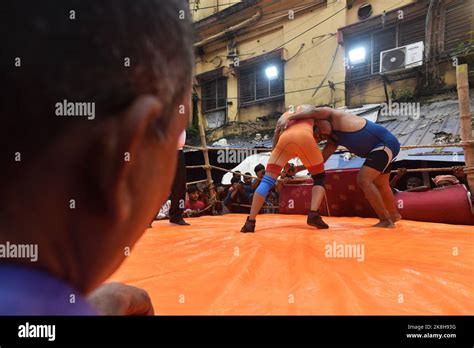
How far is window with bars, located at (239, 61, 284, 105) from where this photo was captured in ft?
29.1

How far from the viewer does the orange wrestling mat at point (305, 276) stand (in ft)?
3.38

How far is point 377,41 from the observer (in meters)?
7.43

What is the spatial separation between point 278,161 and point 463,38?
5872 mm

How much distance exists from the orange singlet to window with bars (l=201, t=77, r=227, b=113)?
7.05m

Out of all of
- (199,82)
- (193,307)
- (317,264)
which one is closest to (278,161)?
(317,264)

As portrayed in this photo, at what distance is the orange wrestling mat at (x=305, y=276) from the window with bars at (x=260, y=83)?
728 cm

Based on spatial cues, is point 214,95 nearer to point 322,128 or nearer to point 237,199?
point 237,199

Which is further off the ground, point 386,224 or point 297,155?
point 297,155

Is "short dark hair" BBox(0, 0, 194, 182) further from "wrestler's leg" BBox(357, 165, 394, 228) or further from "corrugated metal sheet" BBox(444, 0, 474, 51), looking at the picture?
"corrugated metal sheet" BBox(444, 0, 474, 51)

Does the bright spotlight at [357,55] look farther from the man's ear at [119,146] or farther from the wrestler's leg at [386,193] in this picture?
the man's ear at [119,146]

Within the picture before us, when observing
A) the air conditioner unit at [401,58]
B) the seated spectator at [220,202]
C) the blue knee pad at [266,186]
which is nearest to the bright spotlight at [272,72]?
the air conditioner unit at [401,58]

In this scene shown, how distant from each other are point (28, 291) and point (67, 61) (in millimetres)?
167

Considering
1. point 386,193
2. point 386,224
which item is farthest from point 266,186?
point 386,193
